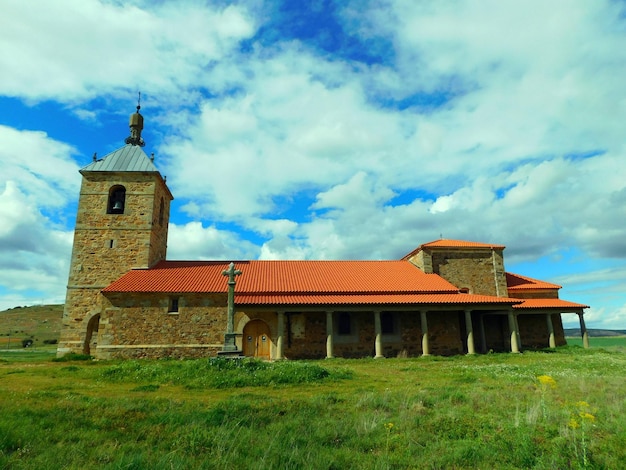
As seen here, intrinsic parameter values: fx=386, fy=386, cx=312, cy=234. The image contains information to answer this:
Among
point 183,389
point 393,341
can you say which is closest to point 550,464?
point 183,389

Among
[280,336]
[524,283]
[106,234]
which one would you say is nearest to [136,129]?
[106,234]

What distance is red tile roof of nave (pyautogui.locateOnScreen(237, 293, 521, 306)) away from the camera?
20000 millimetres

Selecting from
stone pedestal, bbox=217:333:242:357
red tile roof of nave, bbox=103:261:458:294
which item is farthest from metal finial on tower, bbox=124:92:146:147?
stone pedestal, bbox=217:333:242:357

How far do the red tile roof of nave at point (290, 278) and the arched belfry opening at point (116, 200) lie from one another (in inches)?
175

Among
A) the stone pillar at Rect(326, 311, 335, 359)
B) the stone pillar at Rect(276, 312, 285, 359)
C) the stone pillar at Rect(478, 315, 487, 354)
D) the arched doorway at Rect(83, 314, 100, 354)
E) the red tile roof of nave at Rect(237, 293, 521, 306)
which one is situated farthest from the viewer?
the arched doorway at Rect(83, 314, 100, 354)

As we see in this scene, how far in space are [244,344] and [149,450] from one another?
1617 cm

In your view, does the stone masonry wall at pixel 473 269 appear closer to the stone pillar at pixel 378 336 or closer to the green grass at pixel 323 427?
the stone pillar at pixel 378 336

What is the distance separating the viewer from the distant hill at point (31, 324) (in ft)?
184

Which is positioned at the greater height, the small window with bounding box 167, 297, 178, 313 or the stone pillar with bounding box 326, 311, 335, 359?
the small window with bounding box 167, 297, 178, 313

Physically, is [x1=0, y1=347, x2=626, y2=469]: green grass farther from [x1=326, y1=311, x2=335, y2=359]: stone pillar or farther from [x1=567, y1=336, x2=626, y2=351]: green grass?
[x1=567, y1=336, x2=626, y2=351]: green grass

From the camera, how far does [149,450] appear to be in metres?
4.96

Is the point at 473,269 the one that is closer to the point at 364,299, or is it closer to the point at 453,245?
the point at 453,245

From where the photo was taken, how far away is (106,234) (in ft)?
80.3

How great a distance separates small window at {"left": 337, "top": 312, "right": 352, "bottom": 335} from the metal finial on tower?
19970 millimetres
